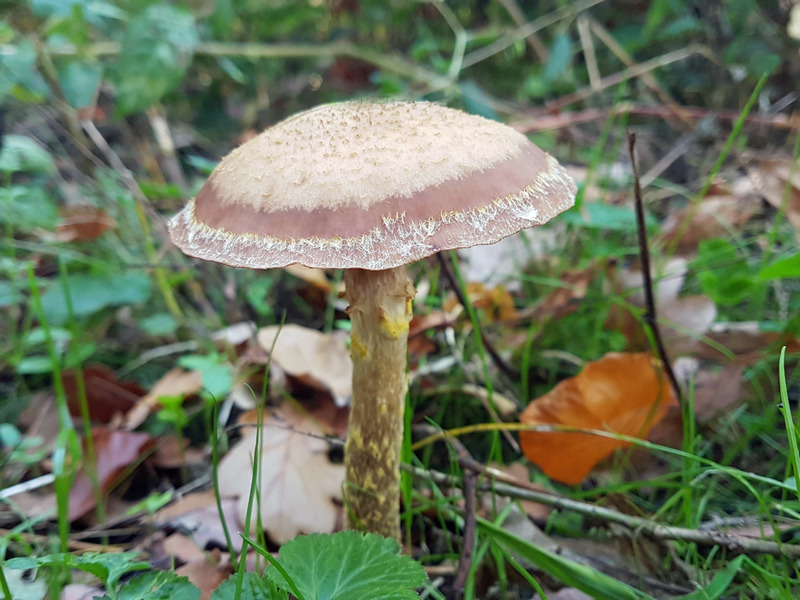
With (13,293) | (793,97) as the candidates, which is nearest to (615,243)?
(793,97)

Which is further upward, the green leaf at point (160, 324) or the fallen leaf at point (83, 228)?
the fallen leaf at point (83, 228)

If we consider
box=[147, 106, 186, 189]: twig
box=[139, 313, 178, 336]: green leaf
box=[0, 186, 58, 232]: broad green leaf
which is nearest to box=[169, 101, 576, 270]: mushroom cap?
box=[139, 313, 178, 336]: green leaf

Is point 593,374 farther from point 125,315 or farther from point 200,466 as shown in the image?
point 125,315

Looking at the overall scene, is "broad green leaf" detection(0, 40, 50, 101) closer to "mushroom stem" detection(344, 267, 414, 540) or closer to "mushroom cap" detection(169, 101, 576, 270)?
"mushroom cap" detection(169, 101, 576, 270)

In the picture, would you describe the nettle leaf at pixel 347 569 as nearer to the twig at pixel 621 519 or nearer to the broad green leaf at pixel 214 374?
the twig at pixel 621 519

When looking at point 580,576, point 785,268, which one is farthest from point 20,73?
point 785,268

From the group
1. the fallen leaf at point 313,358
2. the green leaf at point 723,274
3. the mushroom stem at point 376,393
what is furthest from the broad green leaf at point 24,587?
the green leaf at point 723,274
